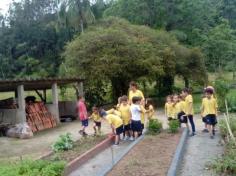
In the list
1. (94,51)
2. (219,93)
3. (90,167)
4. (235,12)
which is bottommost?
(90,167)

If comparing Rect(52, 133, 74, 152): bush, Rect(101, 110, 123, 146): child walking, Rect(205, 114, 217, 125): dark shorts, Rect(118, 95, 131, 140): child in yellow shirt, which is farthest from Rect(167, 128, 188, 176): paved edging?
Rect(52, 133, 74, 152): bush

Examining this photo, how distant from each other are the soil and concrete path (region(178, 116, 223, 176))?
2.86 metres

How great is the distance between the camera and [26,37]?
62375 mm

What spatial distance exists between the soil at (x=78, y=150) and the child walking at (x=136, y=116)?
1144 millimetres

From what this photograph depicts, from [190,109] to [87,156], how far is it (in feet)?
14.6

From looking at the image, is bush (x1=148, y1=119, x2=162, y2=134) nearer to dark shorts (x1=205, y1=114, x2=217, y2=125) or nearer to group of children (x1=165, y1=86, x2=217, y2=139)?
group of children (x1=165, y1=86, x2=217, y2=139)

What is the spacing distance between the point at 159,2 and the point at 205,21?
7.95 metres

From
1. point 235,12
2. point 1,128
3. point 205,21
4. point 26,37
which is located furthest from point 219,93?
point 235,12

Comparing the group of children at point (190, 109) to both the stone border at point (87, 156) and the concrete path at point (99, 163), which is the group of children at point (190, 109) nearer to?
the stone border at point (87, 156)

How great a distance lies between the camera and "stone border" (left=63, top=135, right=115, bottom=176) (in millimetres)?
10505

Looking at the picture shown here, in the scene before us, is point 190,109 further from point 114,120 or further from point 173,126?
point 114,120

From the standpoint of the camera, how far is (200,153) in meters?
11.7

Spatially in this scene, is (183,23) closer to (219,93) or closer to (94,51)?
(94,51)

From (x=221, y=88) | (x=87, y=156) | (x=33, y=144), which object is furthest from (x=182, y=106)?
(x=221, y=88)
